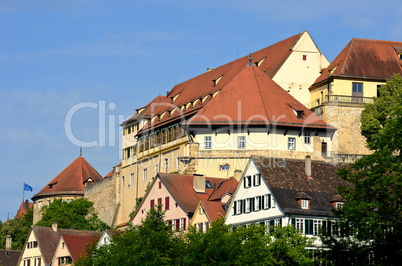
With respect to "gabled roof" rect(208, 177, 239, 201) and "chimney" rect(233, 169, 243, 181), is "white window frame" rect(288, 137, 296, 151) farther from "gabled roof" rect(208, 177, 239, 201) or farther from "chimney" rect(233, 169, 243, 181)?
"gabled roof" rect(208, 177, 239, 201)

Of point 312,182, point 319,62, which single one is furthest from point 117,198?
point 312,182

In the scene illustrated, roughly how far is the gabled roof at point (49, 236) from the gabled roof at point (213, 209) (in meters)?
19.1

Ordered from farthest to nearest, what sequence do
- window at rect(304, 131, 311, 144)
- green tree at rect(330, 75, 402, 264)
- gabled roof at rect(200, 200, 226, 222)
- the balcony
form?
the balcony, window at rect(304, 131, 311, 144), gabled roof at rect(200, 200, 226, 222), green tree at rect(330, 75, 402, 264)

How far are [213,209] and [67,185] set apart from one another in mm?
54138

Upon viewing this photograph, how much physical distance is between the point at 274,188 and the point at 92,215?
49.4m

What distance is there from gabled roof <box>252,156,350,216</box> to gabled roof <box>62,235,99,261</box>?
20646 mm

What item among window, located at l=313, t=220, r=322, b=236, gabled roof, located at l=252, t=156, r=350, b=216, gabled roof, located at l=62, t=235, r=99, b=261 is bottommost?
gabled roof, located at l=62, t=235, r=99, b=261

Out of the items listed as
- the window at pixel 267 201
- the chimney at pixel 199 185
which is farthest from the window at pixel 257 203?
the chimney at pixel 199 185

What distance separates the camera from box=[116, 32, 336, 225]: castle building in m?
99.5

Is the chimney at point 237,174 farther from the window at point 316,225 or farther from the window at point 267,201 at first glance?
the window at point 316,225

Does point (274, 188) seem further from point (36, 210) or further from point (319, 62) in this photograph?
point (36, 210)

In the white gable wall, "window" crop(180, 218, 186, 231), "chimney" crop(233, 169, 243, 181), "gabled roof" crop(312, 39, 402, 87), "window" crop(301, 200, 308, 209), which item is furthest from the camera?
"gabled roof" crop(312, 39, 402, 87)

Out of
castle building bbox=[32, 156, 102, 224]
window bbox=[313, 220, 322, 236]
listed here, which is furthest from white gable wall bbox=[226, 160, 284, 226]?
castle building bbox=[32, 156, 102, 224]

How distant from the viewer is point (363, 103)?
102m
